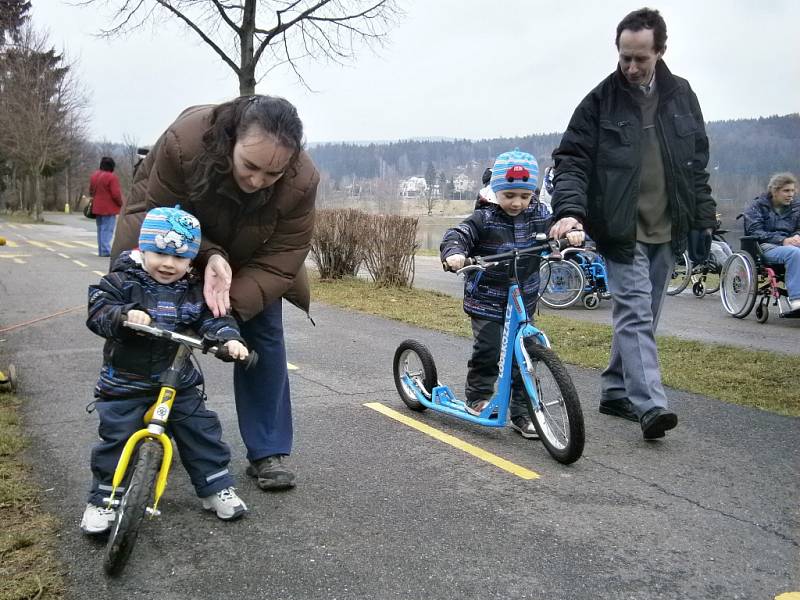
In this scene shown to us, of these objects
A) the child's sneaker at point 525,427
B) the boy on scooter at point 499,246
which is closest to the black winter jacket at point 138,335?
the boy on scooter at point 499,246

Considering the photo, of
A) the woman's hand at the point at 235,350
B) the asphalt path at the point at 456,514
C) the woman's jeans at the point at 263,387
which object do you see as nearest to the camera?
the asphalt path at the point at 456,514

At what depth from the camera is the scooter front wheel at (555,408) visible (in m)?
3.84

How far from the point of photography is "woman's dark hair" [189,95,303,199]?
293 centimetres

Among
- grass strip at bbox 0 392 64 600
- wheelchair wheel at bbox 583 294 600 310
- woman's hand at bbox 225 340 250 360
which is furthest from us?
wheelchair wheel at bbox 583 294 600 310

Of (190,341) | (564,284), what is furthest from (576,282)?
(190,341)

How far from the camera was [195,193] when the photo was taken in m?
3.14

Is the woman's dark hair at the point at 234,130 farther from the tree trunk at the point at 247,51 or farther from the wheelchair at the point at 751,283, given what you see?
the tree trunk at the point at 247,51

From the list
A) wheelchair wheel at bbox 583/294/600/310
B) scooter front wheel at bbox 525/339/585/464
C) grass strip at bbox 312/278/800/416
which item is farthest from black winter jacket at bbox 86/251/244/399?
wheelchair wheel at bbox 583/294/600/310

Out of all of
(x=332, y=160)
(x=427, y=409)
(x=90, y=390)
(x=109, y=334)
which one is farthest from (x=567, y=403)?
(x=332, y=160)

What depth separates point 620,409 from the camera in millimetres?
5008

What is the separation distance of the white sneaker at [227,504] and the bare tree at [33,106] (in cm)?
4140

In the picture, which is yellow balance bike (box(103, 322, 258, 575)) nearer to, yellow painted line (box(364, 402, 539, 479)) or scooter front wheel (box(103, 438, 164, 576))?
scooter front wheel (box(103, 438, 164, 576))

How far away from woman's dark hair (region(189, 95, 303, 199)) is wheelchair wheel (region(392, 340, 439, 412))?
2254 mm

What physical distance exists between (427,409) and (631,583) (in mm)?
2495
